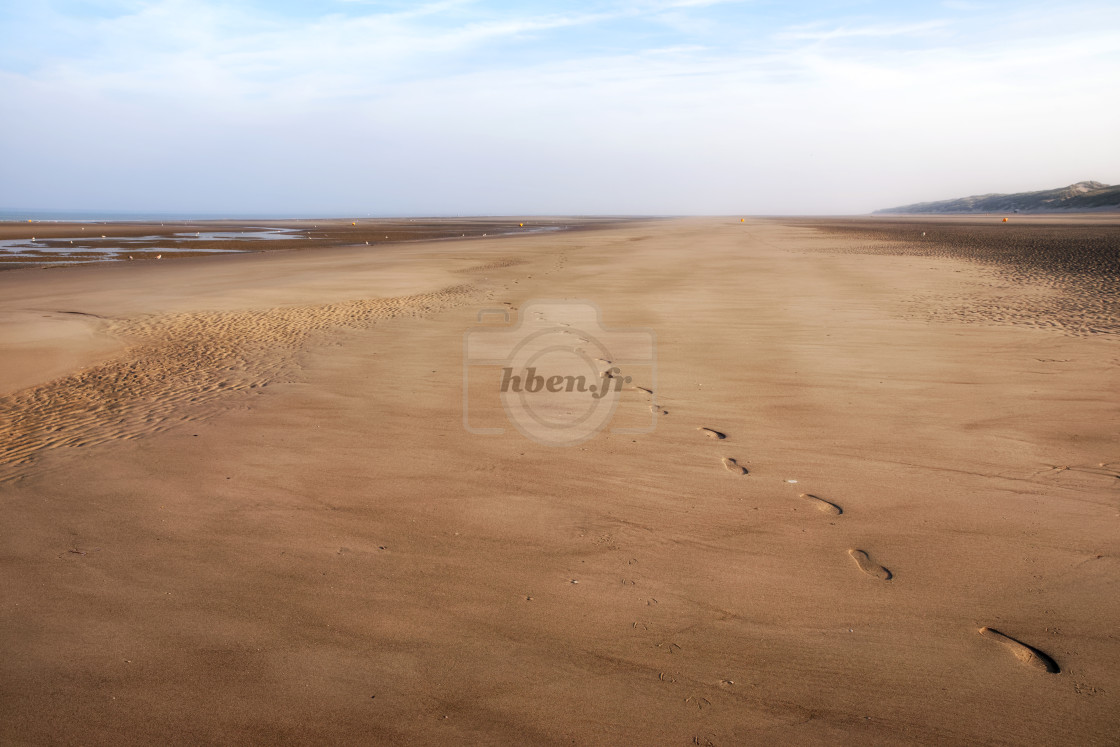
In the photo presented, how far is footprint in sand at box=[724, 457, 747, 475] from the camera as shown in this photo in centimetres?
493

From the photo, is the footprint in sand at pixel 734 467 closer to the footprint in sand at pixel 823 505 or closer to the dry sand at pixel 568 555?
the dry sand at pixel 568 555

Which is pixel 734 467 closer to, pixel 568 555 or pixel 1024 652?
pixel 568 555

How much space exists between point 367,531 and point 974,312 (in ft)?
37.2

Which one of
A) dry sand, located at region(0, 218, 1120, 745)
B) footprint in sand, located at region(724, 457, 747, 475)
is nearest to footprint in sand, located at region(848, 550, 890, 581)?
dry sand, located at region(0, 218, 1120, 745)

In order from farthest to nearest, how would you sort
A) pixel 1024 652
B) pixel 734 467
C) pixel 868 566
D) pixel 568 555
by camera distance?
pixel 734 467 < pixel 568 555 < pixel 868 566 < pixel 1024 652

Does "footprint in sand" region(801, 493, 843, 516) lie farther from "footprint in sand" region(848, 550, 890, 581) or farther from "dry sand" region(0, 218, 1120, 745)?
"footprint in sand" region(848, 550, 890, 581)

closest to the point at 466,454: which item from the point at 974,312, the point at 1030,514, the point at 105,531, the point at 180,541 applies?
the point at 180,541

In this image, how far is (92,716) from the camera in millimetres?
2592

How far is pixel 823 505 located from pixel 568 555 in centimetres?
187

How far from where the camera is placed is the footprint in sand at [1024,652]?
9.31ft

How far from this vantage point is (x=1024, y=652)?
2926 millimetres

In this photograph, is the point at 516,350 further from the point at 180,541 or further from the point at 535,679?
the point at 535,679

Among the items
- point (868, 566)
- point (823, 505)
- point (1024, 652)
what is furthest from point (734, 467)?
point (1024, 652)

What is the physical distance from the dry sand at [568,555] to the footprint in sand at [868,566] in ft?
0.06
